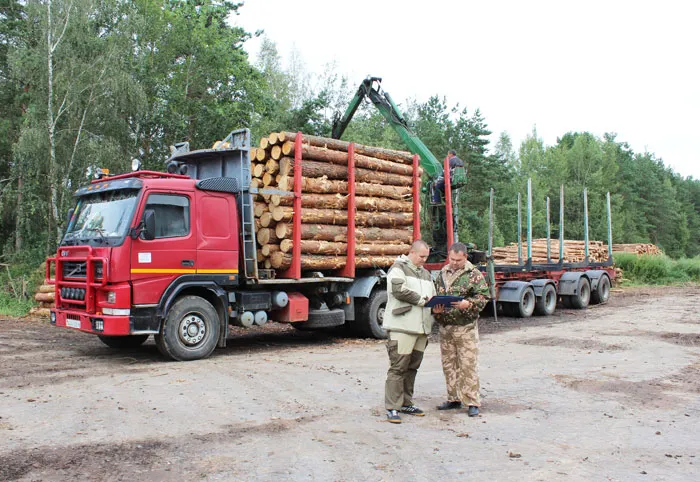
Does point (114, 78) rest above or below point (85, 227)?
above

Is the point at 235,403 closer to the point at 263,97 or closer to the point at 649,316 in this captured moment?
the point at 649,316

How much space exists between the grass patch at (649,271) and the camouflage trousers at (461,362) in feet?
89.8

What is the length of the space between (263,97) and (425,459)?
2430cm

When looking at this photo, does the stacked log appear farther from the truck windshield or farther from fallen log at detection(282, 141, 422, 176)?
the truck windshield

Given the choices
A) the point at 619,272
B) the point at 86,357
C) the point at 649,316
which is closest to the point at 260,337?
the point at 86,357

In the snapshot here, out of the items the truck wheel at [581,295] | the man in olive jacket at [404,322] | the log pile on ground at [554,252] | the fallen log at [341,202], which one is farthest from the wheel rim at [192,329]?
the log pile on ground at [554,252]

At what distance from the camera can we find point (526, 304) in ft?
57.8

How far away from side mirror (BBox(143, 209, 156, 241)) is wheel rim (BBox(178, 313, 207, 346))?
4.54 feet

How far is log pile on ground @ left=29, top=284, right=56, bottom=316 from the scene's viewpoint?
15696mm

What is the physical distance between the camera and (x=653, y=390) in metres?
8.07

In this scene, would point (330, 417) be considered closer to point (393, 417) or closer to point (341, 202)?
point (393, 417)

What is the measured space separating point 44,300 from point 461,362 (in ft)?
41.5

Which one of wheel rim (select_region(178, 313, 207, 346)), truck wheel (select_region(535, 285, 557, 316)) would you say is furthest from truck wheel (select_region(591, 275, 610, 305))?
wheel rim (select_region(178, 313, 207, 346))

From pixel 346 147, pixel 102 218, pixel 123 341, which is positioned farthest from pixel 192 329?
pixel 346 147
